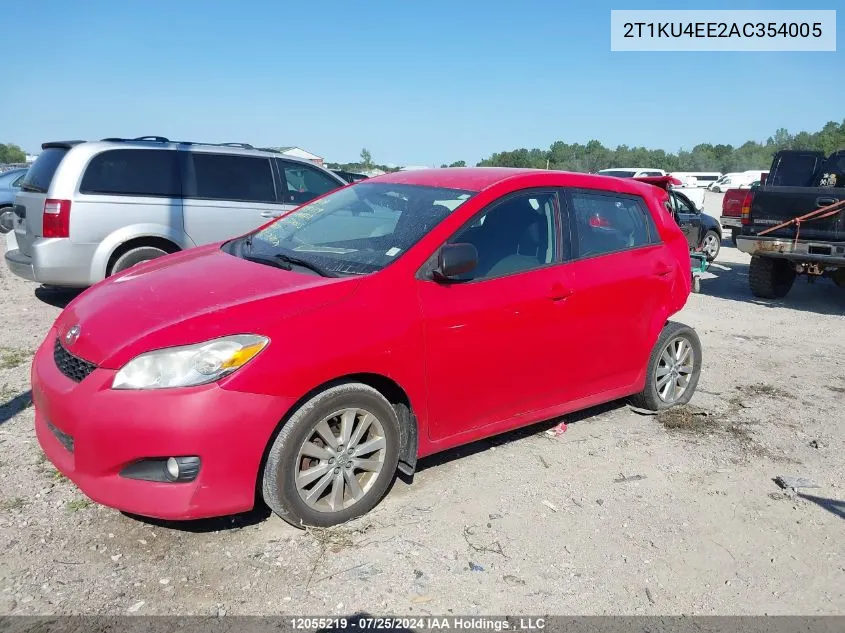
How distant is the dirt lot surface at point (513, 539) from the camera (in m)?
2.93

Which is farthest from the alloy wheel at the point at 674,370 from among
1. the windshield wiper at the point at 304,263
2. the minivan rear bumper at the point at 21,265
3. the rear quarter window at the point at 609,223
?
the minivan rear bumper at the point at 21,265

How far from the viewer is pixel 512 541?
339cm

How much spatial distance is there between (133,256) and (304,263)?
4.07 meters

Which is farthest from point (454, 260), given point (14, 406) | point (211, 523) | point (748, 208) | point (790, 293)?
point (790, 293)

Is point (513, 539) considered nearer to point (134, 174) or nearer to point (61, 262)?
point (61, 262)

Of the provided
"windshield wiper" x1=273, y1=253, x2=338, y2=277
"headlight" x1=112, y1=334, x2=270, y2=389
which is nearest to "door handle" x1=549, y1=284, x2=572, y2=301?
"windshield wiper" x1=273, y1=253, x2=338, y2=277

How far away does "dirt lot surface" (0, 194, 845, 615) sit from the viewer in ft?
9.60

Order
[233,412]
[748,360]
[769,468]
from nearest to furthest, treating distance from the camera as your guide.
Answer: [233,412], [769,468], [748,360]

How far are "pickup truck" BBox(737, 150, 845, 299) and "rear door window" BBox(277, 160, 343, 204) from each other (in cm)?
573

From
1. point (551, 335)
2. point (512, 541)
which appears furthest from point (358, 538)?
point (551, 335)

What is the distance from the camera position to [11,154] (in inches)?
3497

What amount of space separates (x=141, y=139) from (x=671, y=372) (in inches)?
234

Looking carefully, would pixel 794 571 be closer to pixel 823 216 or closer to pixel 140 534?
pixel 140 534

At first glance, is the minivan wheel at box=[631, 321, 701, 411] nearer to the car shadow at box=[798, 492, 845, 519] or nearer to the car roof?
the car roof
